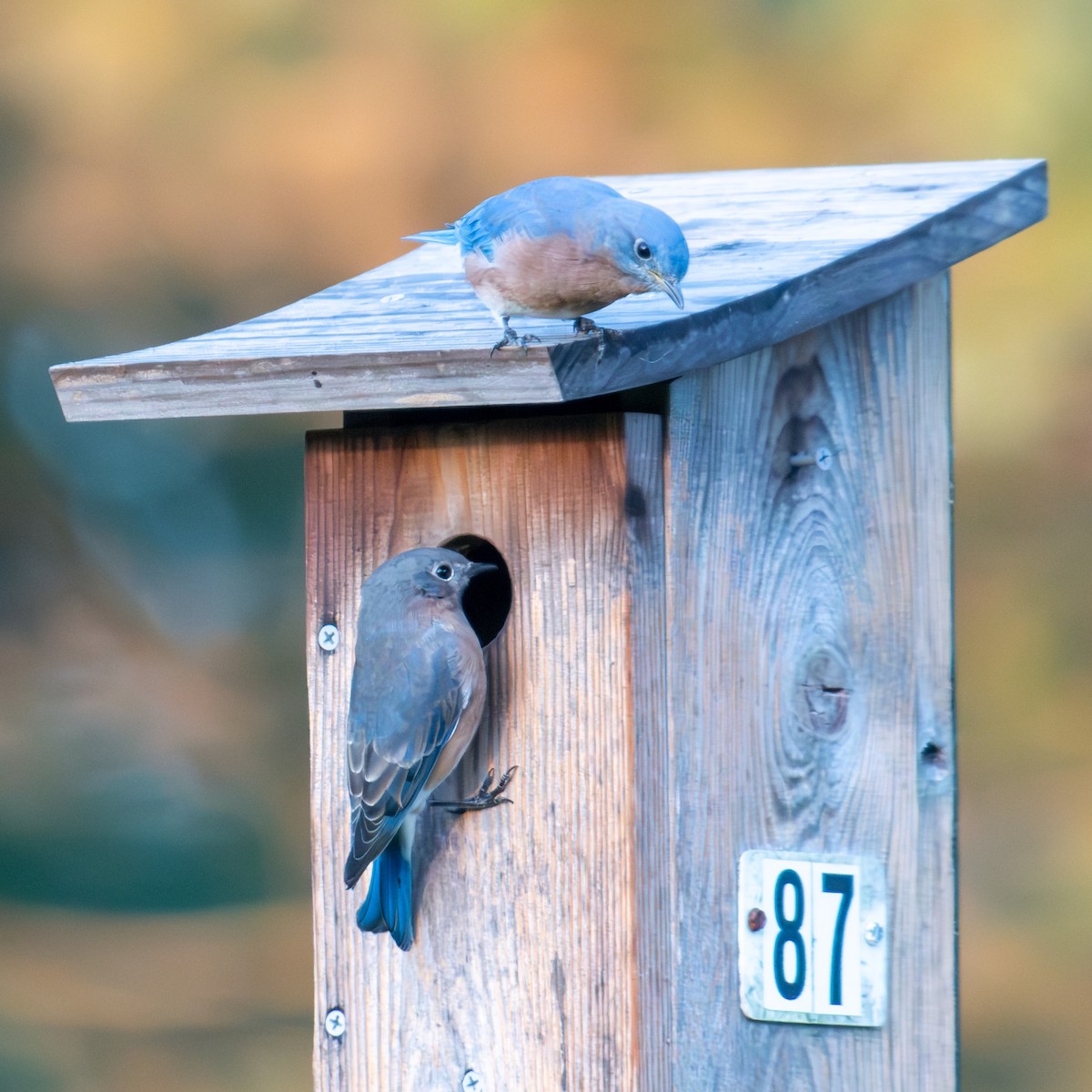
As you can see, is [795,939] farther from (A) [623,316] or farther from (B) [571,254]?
(B) [571,254]

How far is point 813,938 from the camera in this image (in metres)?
2.71

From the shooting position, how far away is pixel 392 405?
229 cm

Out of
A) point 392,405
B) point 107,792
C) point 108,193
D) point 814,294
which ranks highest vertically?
point 108,193

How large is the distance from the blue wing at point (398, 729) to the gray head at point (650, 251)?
21.8 inches

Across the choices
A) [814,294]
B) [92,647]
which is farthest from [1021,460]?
[814,294]

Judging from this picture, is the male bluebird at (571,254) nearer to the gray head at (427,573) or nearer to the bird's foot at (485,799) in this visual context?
the gray head at (427,573)

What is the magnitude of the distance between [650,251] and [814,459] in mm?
499

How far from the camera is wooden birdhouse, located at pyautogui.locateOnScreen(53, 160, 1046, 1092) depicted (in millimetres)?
2434

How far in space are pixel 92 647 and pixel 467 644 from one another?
397 centimetres

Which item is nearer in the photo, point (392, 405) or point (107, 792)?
point (392, 405)

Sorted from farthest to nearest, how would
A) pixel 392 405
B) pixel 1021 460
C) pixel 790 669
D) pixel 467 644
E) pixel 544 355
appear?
pixel 1021 460 < pixel 790 669 < pixel 467 644 < pixel 392 405 < pixel 544 355

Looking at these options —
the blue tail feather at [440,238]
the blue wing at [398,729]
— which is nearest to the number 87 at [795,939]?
the blue wing at [398,729]

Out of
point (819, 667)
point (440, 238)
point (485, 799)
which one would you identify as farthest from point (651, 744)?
point (440, 238)

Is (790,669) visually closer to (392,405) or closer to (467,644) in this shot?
(467,644)
